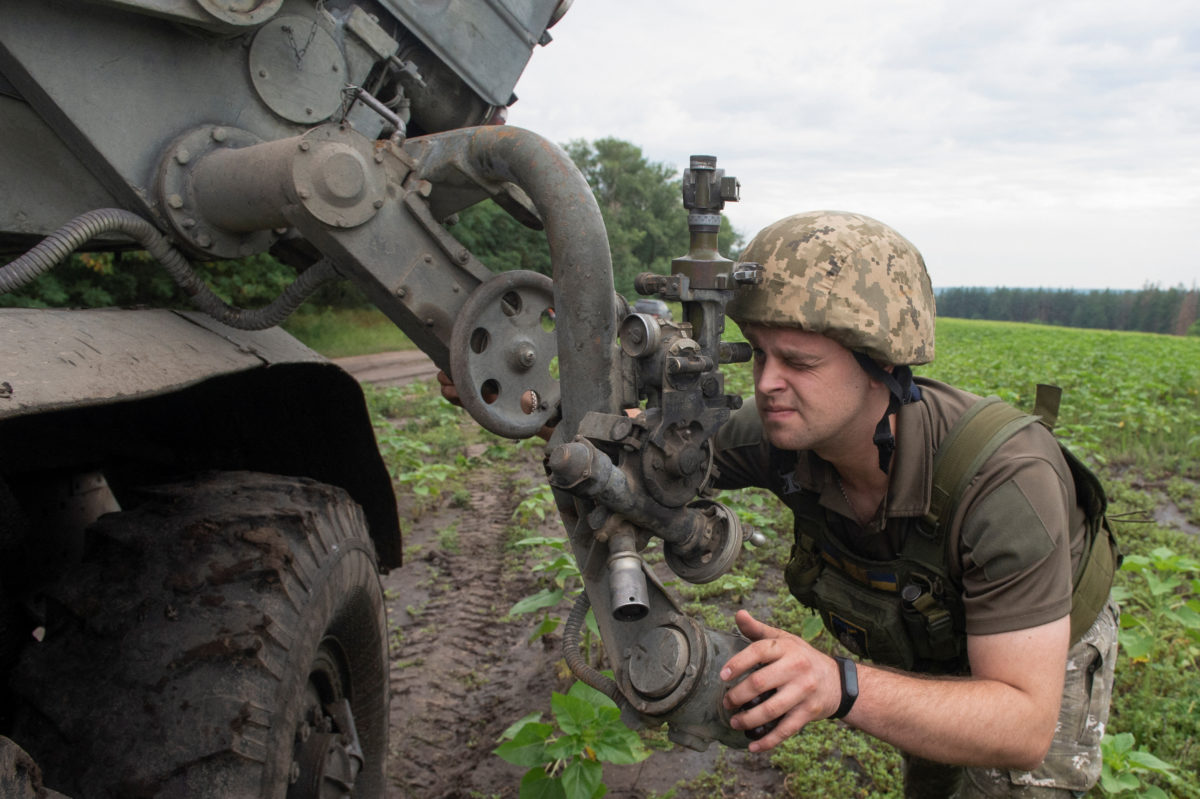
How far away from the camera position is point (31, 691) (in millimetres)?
1570

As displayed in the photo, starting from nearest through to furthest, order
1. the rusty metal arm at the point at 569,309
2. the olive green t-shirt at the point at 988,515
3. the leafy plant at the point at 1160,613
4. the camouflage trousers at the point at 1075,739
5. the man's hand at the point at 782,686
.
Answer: the man's hand at the point at 782,686
the rusty metal arm at the point at 569,309
the olive green t-shirt at the point at 988,515
the camouflage trousers at the point at 1075,739
the leafy plant at the point at 1160,613

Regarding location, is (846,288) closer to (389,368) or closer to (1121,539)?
(1121,539)

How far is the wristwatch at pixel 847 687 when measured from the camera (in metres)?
1.77

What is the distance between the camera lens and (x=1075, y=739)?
7.97 ft

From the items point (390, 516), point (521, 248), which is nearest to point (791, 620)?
point (390, 516)

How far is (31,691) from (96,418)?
0.72 m

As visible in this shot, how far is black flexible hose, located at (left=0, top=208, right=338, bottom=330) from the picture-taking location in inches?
69.1

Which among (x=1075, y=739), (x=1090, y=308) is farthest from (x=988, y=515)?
(x=1090, y=308)

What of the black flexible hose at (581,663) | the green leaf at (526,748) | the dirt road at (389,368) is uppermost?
the black flexible hose at (581,663)

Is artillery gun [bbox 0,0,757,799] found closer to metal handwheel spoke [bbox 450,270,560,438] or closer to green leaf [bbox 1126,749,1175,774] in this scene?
metal handwheel spoke [bbox 450,270,560,438]

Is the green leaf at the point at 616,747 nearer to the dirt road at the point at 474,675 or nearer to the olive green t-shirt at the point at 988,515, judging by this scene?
the dirt road at the point at 474,675

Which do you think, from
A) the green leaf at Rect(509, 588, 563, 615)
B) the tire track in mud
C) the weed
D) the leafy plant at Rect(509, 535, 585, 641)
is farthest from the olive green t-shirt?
the weed

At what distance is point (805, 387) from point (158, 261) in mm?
1742

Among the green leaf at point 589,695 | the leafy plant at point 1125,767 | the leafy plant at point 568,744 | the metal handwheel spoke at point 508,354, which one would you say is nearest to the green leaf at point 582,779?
the leafy plant at point 568,744
